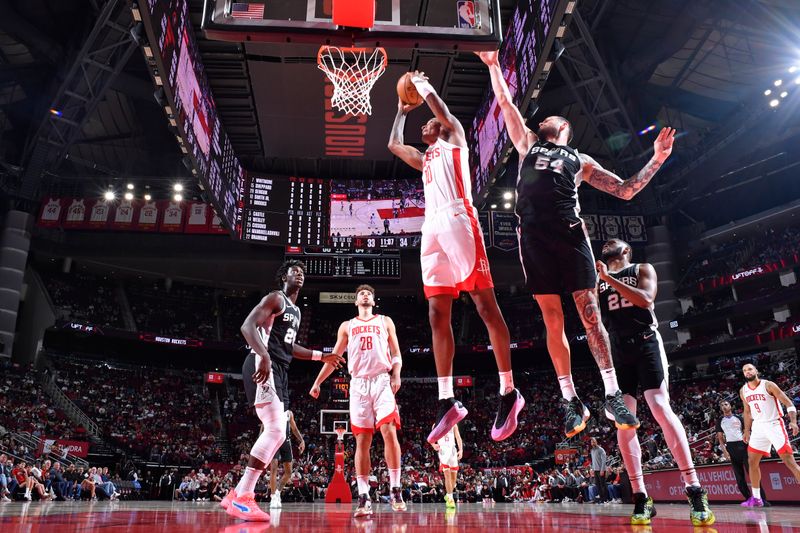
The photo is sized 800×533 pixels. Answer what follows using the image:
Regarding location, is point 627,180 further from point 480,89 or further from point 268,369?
point 480,89

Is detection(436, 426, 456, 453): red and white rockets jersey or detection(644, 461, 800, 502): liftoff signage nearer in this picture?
detection(436, 426, 456, 453): red and white rockets jersey

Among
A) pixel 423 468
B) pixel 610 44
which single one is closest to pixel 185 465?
pixel 423 468

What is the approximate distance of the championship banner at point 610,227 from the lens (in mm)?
24484

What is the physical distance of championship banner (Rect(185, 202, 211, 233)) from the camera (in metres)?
26.2

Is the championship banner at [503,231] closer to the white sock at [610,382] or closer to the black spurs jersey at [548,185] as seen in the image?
the black spurs jersey at [548,185]

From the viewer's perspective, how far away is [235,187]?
15359 mm

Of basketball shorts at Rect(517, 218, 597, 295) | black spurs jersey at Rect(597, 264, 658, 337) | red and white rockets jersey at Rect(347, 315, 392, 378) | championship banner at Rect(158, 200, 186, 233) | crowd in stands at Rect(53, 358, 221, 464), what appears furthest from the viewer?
championship banner at Rect(158, 200, 186, 233)

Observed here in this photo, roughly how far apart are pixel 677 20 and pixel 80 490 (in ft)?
72.9

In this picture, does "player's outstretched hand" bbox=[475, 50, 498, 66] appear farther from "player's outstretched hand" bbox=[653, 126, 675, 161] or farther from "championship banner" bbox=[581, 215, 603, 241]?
"championship banner" bbox=[581, 215, 603, 241]

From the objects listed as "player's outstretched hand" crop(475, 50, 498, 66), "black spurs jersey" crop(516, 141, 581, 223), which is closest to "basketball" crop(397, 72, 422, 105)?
"player's outstretched hand" crop(475, 50, 498, 66)

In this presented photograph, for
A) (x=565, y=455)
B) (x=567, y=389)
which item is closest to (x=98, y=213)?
(x=565, y=455)

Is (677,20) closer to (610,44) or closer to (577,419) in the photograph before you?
(610,44)

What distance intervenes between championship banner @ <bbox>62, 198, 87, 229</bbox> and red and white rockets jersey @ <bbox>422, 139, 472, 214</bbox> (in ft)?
83.7

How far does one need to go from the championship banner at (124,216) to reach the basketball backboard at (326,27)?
22.6 m
